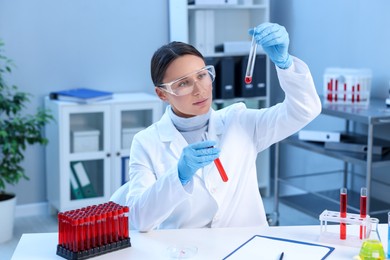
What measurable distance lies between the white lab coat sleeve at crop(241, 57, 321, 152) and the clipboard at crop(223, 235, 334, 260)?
15.9 inches

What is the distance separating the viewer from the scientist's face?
1.91 m

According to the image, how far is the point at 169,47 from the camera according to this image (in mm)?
2004

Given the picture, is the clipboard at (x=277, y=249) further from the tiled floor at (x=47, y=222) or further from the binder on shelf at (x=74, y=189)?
the binder on shelf at (x=74, y=189)

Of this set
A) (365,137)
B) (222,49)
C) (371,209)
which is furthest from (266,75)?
(371,209)

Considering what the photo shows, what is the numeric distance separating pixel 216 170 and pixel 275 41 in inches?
17.8

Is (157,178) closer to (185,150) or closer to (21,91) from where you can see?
(185,150)

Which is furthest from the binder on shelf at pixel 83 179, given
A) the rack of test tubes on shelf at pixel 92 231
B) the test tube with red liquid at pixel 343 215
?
the test tube with red liquid at pixel 343 215

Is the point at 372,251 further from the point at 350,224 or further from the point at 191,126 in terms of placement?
the point at 191,126

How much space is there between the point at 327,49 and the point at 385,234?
2.35 metres

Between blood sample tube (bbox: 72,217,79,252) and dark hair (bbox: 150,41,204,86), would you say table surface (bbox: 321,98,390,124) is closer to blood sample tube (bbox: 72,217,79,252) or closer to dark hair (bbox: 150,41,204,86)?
dark hair (bbox: 150,41,204,86)

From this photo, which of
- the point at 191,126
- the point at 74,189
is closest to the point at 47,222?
the point at 74,189

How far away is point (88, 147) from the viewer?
3953 mm

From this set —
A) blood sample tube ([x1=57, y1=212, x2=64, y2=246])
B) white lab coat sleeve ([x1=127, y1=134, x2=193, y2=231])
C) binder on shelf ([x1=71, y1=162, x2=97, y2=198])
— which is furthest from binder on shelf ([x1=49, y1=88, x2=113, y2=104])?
blood sample tube ([x1=57, y1=212, x2=64, y2=246])

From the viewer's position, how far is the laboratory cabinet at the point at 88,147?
12.7 ft
